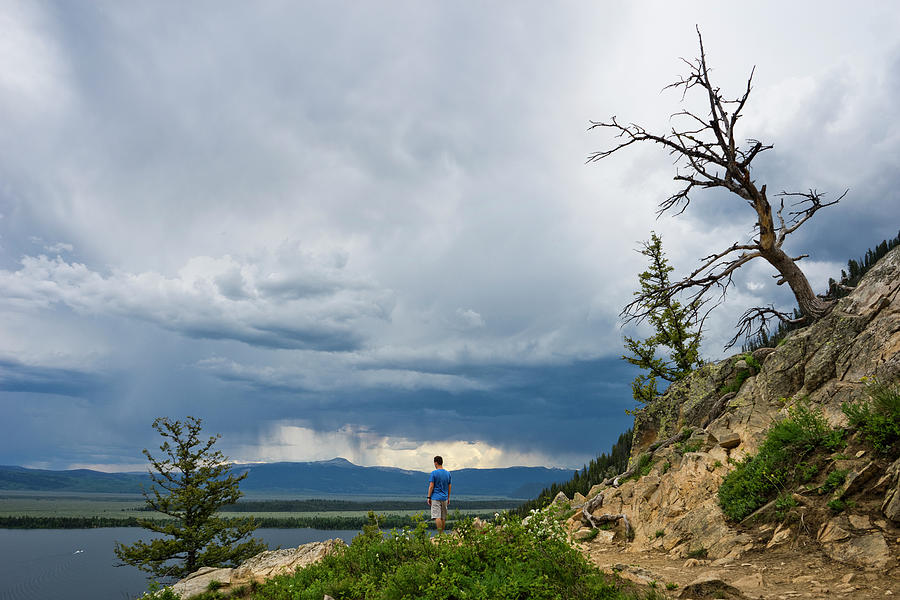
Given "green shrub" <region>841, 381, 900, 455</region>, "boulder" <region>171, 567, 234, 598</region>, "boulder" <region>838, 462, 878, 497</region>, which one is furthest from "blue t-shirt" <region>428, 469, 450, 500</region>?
"green shrub" <region>841, 381, 900, 455</region>

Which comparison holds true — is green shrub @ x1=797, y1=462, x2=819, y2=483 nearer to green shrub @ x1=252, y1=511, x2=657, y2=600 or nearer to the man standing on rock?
green shrub @ x1=252, y1=511, x2=657, y2=600

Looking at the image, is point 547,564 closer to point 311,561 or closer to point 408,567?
point 408,567

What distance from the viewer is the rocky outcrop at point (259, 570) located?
634 inches

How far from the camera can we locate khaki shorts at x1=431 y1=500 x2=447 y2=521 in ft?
49.4

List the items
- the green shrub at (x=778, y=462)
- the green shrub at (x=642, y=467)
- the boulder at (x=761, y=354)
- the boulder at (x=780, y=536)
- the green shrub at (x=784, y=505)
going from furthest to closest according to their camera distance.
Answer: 1. the green shrub at (x=642, y=467)
2. the boulder at (x=761, y=354)
3. the green shrub at (x=778, y=462)
4. the green shrub at (x=784, y=505)
5. the boulder at (x=780, y=536)

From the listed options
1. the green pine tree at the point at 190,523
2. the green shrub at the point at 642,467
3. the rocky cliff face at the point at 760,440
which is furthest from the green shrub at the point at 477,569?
the green pine tree at the point at 190,523

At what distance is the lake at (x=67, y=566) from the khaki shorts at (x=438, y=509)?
93.9ft

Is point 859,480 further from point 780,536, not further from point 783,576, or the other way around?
point 783,576

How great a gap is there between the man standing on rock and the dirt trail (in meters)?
6.48

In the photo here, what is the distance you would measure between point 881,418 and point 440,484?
1138cm

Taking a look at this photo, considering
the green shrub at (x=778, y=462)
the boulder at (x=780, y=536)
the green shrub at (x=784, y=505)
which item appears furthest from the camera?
the green shrub at (x=778, y=462)

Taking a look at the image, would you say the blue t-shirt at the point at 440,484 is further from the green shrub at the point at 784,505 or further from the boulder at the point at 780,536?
the green shrub at the point at 784,505

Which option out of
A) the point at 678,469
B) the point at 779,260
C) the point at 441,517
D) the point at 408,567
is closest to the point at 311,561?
the point at 441,517

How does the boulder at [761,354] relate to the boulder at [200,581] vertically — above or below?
above
